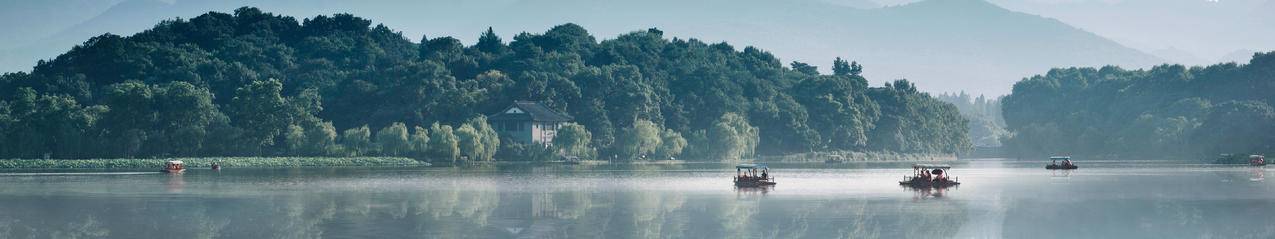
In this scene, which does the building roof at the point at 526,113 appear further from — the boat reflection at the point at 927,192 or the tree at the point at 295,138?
the boat reflection at the point at 927,192

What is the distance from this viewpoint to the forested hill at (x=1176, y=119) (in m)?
145

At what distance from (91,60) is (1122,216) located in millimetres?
116979

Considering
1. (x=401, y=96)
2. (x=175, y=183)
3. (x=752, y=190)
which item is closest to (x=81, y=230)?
(x=175, y=183)

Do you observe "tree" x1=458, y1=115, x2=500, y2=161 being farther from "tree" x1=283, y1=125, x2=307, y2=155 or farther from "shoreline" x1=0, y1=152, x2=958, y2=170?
"tree" x1=283, y1=125, x2=307, y2=155

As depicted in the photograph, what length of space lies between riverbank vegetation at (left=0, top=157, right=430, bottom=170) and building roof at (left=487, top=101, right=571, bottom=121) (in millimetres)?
18260

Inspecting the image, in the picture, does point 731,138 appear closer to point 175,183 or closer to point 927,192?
point 175,183

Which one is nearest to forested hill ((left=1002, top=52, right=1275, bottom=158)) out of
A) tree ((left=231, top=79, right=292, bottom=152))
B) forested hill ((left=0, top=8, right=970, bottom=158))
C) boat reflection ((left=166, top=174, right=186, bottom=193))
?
forested hill ((left=0, top=8, right=970, bottom=158))

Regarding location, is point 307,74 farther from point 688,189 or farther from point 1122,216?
point 1122,216

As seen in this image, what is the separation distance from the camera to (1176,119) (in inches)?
6481

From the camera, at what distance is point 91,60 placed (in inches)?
5733

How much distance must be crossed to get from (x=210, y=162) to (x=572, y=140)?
33.3 m

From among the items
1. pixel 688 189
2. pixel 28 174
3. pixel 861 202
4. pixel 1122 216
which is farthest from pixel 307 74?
pixel 1122 216

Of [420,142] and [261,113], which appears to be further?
[420,142]

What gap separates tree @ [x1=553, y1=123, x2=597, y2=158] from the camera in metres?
133
